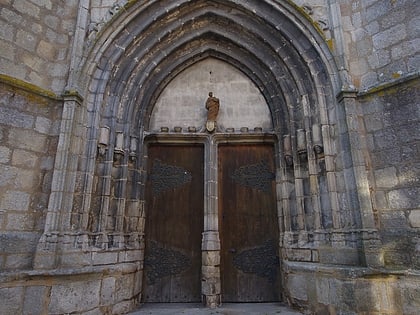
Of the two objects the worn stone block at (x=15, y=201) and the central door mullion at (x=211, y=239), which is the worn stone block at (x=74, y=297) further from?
the central door mullion at (x=211, y=239)

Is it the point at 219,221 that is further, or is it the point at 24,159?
the point at 219,221

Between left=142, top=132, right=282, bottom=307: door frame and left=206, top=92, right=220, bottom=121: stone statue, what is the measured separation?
0.91 feet

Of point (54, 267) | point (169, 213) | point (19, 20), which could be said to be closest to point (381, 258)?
point (169, 213)

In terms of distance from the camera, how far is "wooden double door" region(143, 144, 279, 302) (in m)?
4.24

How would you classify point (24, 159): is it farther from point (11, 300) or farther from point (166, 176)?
point (166, 176)

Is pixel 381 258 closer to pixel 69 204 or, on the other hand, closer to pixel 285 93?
pixel 285 93

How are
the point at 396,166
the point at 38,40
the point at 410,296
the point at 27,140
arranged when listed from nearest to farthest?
the point at 410,296 < the point at 396,166 < the point at 27,140 < the point at 38,40

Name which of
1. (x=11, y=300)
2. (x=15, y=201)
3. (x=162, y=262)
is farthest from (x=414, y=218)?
(x=15, y=201)

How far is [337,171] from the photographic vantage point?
366 centimetres

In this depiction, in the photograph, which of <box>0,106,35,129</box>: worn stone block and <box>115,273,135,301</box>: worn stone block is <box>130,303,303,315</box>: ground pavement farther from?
<box>0,106,35,129</box>: worn stone block

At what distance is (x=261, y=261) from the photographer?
14.1 ft

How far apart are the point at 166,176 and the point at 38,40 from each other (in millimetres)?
2484

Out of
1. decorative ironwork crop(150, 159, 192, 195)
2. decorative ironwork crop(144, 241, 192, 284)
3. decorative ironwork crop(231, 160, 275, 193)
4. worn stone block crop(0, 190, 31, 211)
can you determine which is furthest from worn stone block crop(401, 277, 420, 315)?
worn stone block crop(0, 190, 31, 211)

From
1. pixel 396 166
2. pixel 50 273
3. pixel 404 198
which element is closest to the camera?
pixel 50 273
